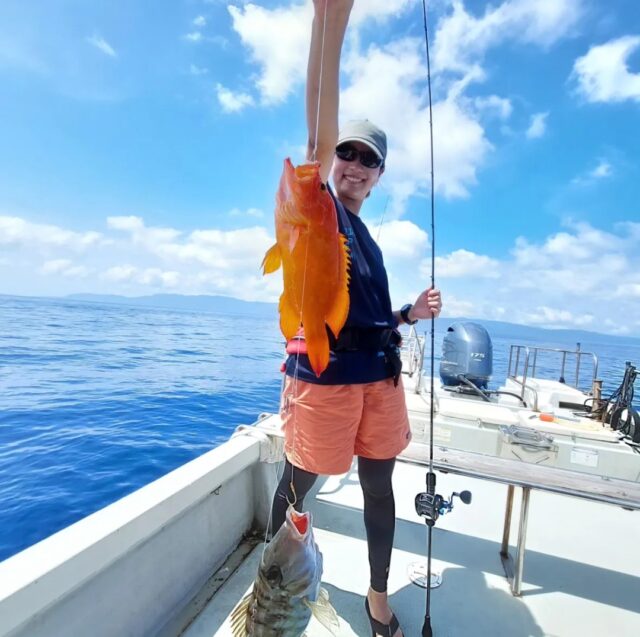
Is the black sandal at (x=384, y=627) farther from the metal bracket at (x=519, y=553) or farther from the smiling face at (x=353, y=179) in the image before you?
the smiling face at (x=353, y=179)

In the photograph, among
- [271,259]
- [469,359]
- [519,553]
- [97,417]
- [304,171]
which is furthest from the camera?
[97,417]

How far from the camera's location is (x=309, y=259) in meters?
1.10

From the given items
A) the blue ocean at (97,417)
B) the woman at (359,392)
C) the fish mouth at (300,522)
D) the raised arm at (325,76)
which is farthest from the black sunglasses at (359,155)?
the blue ocean at (97,417)

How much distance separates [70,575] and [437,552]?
2.15m

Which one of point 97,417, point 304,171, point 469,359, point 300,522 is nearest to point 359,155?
point 304,171

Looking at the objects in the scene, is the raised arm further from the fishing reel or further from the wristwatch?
the fishing reel

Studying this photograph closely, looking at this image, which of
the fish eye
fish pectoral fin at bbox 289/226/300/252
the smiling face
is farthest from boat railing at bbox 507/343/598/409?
fish pectoral fin at bbox 289/226/300/252

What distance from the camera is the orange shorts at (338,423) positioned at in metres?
1.46

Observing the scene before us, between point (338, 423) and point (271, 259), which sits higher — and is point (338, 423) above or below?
below

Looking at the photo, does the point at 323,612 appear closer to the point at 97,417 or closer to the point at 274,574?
the point at 274,574

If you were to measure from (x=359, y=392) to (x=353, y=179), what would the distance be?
2.94ft

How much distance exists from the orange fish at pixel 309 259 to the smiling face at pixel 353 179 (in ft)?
1.76

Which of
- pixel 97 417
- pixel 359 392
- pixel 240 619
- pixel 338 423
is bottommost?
pixel 97 417

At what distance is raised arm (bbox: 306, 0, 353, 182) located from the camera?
1144 mm
